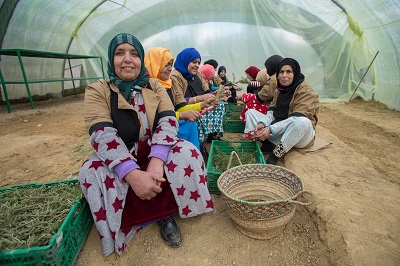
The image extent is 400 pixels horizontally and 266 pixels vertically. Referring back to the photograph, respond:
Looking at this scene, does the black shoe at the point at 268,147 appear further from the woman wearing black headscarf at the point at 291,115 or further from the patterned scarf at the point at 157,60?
the patterned scarf at the point at 157,60

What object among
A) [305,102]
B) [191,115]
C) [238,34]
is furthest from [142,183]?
[238,34]

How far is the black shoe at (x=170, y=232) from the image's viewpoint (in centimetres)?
158

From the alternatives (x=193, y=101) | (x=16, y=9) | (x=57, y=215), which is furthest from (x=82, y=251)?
(x=16, y=9)

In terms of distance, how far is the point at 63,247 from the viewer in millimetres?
1292

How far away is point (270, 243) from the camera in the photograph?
1592 millimetres

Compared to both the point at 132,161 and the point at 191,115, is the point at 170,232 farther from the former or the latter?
the point at 191,115

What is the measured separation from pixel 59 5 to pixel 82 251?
20.8ft

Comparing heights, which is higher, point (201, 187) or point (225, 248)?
point (201, 187)

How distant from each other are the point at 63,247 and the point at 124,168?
0.55 meters

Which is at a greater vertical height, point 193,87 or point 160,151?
point 193,87

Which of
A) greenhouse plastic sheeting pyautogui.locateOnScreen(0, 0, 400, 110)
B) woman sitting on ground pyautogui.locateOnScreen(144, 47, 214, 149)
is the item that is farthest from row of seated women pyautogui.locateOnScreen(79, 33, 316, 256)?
greenhouse plastic sheeting pyautogui.locateOnScreen(0, 0, 400, 110)

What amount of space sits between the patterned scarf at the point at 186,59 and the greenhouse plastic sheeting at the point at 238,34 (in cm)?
393

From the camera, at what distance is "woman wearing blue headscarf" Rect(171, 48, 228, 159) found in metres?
2.85

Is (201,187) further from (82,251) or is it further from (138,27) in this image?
(138,27)
